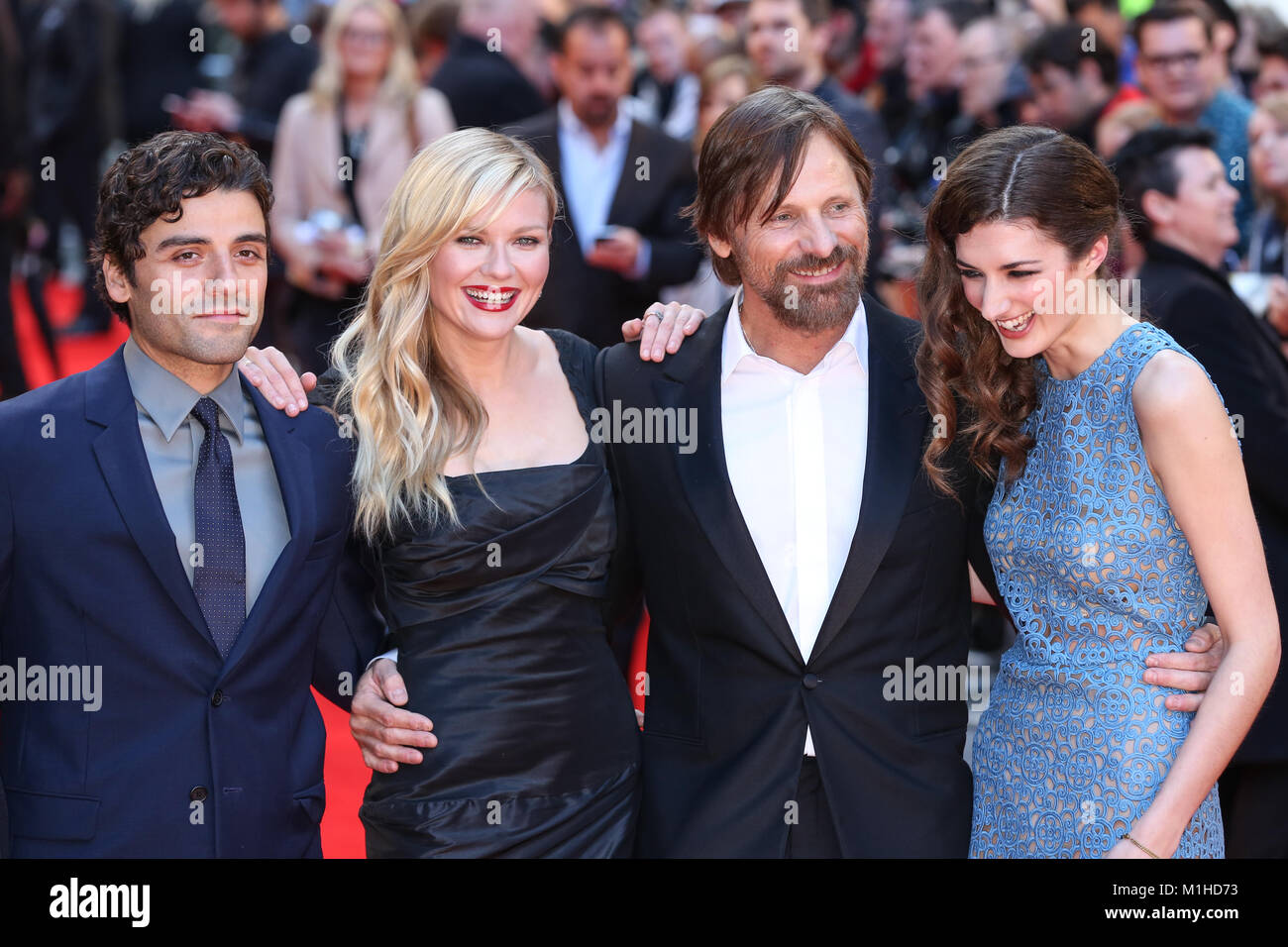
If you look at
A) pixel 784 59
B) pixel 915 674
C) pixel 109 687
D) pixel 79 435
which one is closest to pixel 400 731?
pixel 109 687

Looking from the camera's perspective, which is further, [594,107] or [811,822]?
[594,107]

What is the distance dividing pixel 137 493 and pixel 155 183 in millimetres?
565

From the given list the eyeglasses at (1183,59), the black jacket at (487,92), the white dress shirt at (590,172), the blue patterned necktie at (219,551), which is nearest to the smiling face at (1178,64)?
the eyeglasses at (1183,59)

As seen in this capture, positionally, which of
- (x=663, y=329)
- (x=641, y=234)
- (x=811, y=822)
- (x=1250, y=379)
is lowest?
(x=811, y=822)

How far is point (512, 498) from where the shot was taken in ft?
9.14

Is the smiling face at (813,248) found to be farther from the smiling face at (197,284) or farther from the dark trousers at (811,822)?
the smiling face at (197,284)

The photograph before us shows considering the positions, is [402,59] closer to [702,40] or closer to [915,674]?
[702,40]

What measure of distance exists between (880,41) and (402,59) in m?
3.92

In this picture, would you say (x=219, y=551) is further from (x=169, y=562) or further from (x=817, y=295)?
(x=817, y=295)

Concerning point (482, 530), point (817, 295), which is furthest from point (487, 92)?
point (482, 530)

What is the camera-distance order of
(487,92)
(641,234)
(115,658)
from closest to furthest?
(115,658) < (641,234) < (487,92)

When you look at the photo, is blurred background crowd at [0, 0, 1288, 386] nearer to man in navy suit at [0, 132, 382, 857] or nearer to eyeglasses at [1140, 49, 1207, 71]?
eyeglasses at [1140, 49, 1207, 71]

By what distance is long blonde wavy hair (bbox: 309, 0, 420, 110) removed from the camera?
6.00 meters

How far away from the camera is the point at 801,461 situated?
2791 mm
